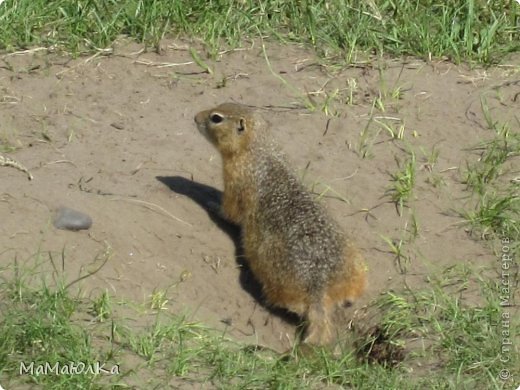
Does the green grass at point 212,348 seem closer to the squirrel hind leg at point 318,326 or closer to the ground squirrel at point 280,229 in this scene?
the squirrel hind leg at point 318,326

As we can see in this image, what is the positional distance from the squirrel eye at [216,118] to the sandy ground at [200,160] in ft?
1.19

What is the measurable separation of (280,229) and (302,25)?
229 cm

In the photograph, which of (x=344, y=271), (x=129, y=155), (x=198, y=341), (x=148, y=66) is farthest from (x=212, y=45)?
(x=198, y=341)

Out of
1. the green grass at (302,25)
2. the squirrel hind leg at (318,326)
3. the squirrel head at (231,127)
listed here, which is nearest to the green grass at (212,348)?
the squirrel hind leg at (318,326)

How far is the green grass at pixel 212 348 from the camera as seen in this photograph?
5.01 meters

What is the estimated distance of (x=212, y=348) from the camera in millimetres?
5312

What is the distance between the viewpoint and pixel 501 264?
6.03m

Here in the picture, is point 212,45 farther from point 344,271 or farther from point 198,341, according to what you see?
point 198,341

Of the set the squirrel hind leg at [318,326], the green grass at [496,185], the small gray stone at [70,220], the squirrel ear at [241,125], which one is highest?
the squirrel ear at [241,125]

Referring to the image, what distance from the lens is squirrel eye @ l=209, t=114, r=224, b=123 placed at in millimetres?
6648

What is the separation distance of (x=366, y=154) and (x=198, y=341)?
6.43ft

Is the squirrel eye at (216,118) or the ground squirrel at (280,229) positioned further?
the squirrel eye at (216,118)

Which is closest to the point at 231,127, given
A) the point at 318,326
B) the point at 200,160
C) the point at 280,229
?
the point at 200,160

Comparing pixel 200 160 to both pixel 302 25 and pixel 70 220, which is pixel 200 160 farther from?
pixel 302 25
